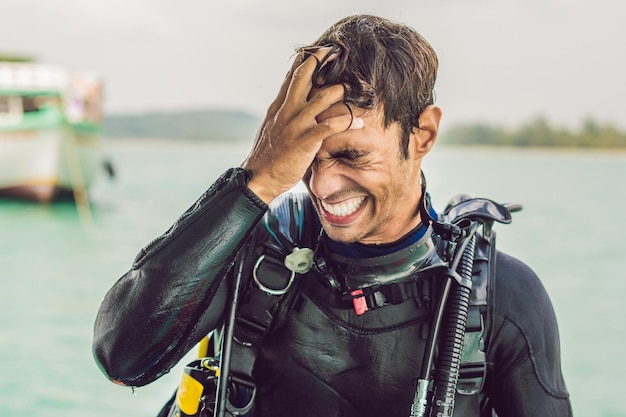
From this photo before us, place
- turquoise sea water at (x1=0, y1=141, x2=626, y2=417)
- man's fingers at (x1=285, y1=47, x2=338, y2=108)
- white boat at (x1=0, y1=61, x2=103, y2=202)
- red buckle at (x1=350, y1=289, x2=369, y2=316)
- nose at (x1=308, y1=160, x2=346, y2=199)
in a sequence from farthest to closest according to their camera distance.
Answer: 1. white boat at (x1=0, y1=61, x2=103, y2=202)
2. turquoise sea water at (x1=0, y1=141, x2=626, y2=417)
3. red buckle at (x1=350, y1=289, x2=369, y2=316)
4. nose at (x1=308, y1=160, x2=346, y2=199)
5. man's fingers at (x1=285, y1=47, x2=338, y2=108)

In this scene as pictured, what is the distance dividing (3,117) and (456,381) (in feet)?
67.4

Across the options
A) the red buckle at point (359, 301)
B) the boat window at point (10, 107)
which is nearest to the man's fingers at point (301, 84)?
the red buckle at point (359, 301)

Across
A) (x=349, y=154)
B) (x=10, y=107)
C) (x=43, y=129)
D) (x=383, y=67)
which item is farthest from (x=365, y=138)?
(x=10, y=107)

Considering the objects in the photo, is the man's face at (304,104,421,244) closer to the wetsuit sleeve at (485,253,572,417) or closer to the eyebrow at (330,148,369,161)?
the eyebrow at (330,148,369,161)

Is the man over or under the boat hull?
over

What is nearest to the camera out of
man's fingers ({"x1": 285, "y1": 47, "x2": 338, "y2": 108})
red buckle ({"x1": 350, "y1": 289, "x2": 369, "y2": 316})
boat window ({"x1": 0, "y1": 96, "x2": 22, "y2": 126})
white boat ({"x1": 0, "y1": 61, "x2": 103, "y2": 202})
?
man's fingers ({"x1": 285, "y1": 47, "x2": 338, "y2": 108})

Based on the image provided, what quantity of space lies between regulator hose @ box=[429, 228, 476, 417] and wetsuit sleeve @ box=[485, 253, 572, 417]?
10 cm

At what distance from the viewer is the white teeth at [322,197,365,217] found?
1.63m

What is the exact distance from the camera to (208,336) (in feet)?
6.13

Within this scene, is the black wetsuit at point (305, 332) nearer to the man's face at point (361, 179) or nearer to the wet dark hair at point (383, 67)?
the man's face at point (361, 179)

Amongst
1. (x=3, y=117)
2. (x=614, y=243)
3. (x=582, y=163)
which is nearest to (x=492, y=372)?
(x=614, y=243)

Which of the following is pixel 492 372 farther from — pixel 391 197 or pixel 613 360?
pixel 613 360

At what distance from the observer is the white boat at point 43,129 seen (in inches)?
776

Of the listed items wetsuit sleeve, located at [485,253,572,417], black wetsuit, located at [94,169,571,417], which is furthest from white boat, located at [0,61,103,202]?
wetsuit sleeve, located at [485,253,572,417]
